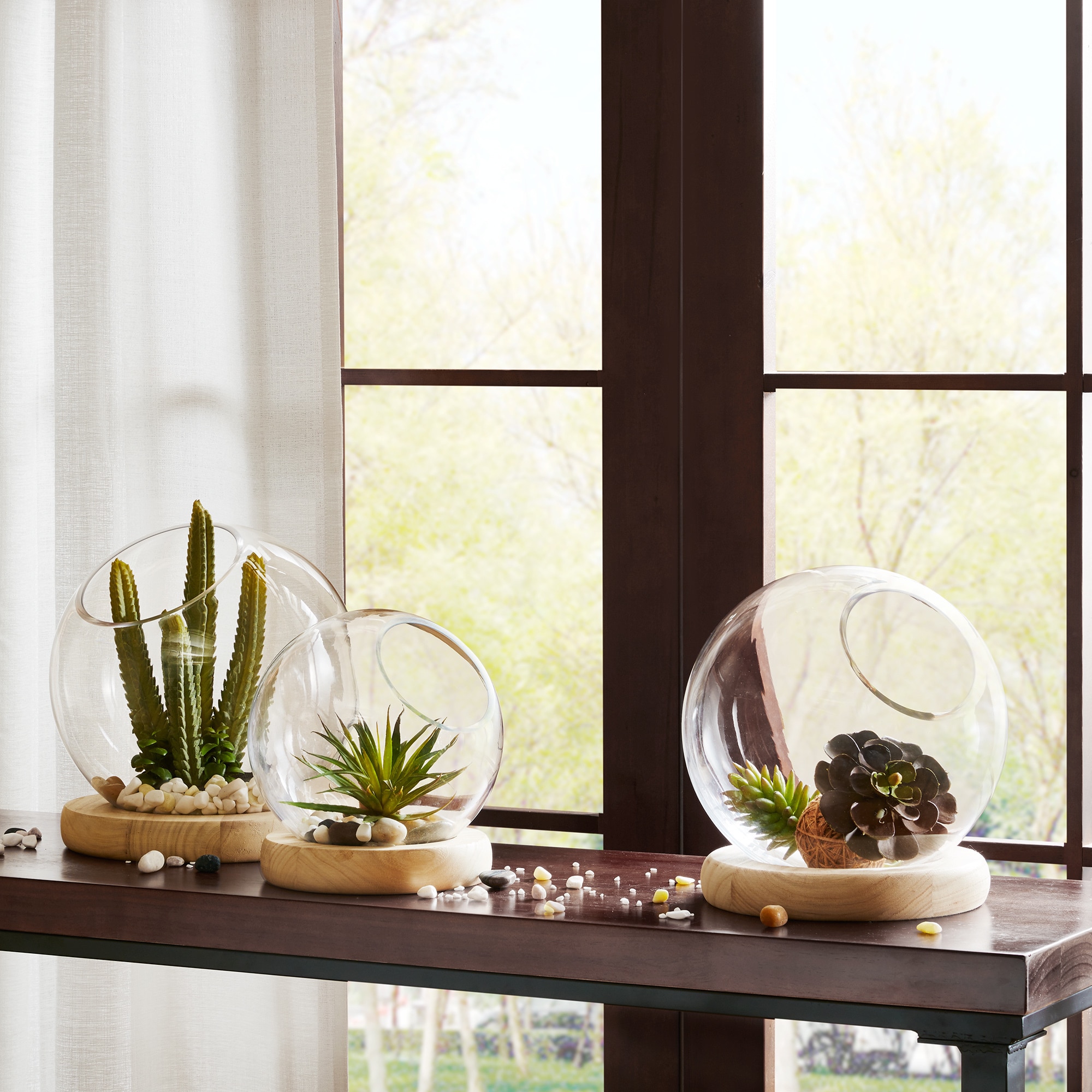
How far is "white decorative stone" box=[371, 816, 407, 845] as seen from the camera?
1.07 meters

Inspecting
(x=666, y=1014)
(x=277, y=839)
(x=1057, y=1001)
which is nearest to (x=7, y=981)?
(x=277, y=839)

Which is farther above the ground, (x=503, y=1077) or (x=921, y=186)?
(x=921, y=186)

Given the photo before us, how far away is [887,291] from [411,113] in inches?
48.0

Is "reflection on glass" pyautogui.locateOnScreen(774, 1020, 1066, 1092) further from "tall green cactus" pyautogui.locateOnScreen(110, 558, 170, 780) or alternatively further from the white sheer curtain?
"tall green cactus" pyautogui.locateOnScreen(110, 558, 170, 780)

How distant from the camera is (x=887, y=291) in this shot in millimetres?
3225

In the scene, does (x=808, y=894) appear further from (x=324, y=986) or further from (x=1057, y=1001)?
(x=324, y=986)

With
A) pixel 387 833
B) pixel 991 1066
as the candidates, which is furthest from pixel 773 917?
pixel 387 833

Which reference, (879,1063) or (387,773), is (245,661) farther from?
(879,1063)

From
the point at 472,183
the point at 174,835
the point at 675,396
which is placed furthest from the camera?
the point at 472,183

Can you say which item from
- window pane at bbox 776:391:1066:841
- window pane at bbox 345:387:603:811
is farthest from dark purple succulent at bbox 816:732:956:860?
window pane at bbox 776:391:1066:841

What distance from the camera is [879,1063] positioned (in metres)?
3.36

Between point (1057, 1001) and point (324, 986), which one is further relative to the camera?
point (324, 986)

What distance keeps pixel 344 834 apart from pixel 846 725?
1.35ft

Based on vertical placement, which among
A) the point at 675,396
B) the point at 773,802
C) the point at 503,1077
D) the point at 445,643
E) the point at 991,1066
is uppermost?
the point at 675,396
